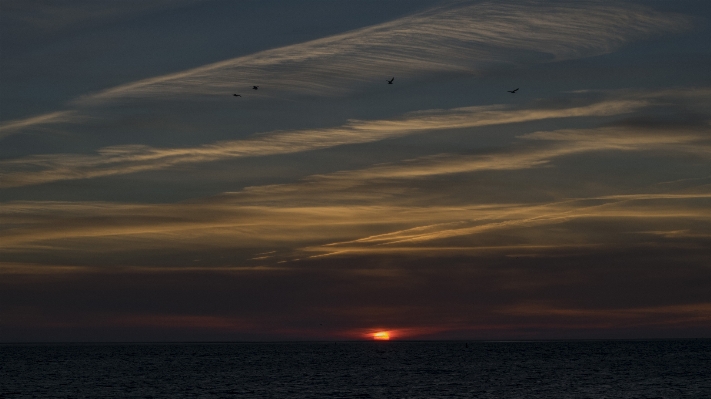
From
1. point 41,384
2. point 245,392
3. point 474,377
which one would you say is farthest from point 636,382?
point 41,384

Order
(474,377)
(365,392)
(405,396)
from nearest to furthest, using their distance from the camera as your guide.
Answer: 1. (405,396)
2. (365,392)
3. (474,377)

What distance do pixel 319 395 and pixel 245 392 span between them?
11.7 m

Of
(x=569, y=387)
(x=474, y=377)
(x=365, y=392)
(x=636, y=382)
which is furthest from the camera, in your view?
(x=474, y=377)

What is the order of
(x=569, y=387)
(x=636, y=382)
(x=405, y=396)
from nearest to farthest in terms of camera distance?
(x=405, y=396)
(x=569, y=387)
(x=636, y=382)

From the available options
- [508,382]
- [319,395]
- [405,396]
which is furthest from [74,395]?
[508,382]

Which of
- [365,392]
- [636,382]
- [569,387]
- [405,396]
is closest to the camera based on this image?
[405,396]

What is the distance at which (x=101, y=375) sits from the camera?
560 ft

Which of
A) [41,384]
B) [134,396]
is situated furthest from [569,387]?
[41,384]

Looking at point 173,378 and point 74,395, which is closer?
point 74,395

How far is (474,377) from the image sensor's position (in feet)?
502

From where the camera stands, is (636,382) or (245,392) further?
(636,382)

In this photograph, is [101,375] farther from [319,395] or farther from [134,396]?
[319,395]

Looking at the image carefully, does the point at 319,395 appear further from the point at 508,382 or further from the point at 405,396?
the point at 508,382

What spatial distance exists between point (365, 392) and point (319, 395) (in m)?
7.24
